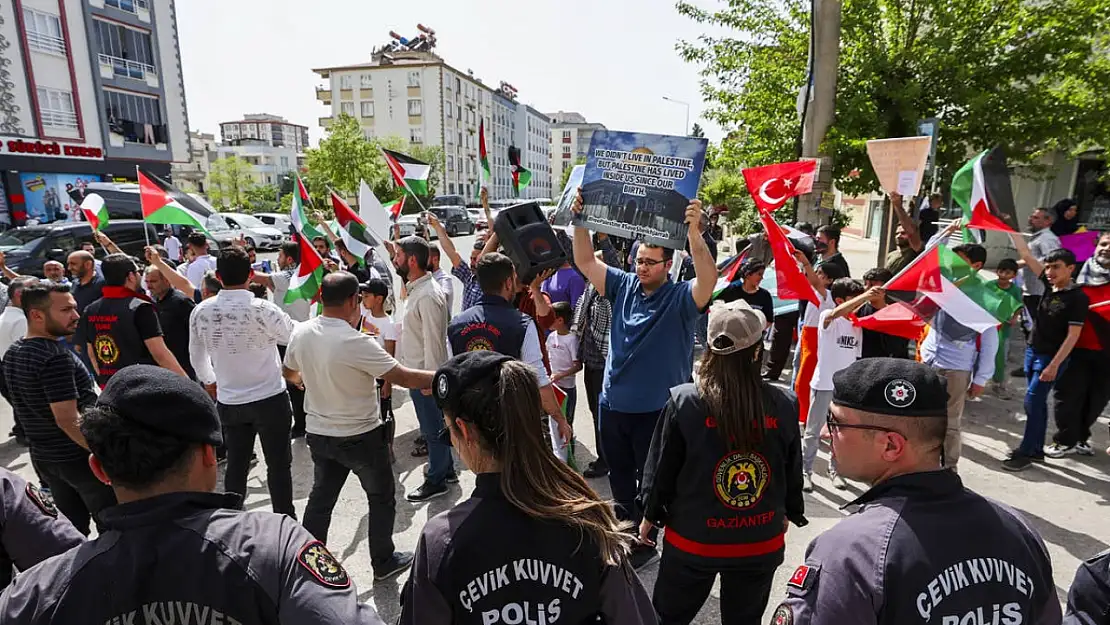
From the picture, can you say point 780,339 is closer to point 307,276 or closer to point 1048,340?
point 1048,340

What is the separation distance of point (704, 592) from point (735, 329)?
3.82 ft

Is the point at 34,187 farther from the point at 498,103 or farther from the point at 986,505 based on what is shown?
the point at 498,103

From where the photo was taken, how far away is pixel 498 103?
283ft

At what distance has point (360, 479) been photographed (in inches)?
146

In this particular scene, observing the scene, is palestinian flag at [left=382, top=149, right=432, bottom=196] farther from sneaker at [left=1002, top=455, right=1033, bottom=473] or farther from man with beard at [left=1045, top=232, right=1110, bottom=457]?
man with beard at [left=1045, top=232, right=1110, bottom=457]

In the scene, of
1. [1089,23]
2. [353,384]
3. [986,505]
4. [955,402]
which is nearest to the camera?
[986,505]

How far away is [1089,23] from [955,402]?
8.52 meters

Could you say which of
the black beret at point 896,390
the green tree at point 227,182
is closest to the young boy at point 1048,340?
the black beret at point 896,390

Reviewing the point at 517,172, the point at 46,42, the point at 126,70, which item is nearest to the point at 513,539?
the point at 517,172

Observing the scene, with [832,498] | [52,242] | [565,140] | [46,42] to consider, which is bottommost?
[832,498]

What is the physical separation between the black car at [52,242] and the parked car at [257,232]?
7143 mm

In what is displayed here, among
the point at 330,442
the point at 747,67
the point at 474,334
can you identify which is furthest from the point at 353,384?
the point at 747,67

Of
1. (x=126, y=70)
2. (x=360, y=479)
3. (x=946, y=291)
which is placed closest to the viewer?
(x=360, y=479)

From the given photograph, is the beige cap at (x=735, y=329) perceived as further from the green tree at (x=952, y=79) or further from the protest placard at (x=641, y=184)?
the green tree at (x=952, y=79)
